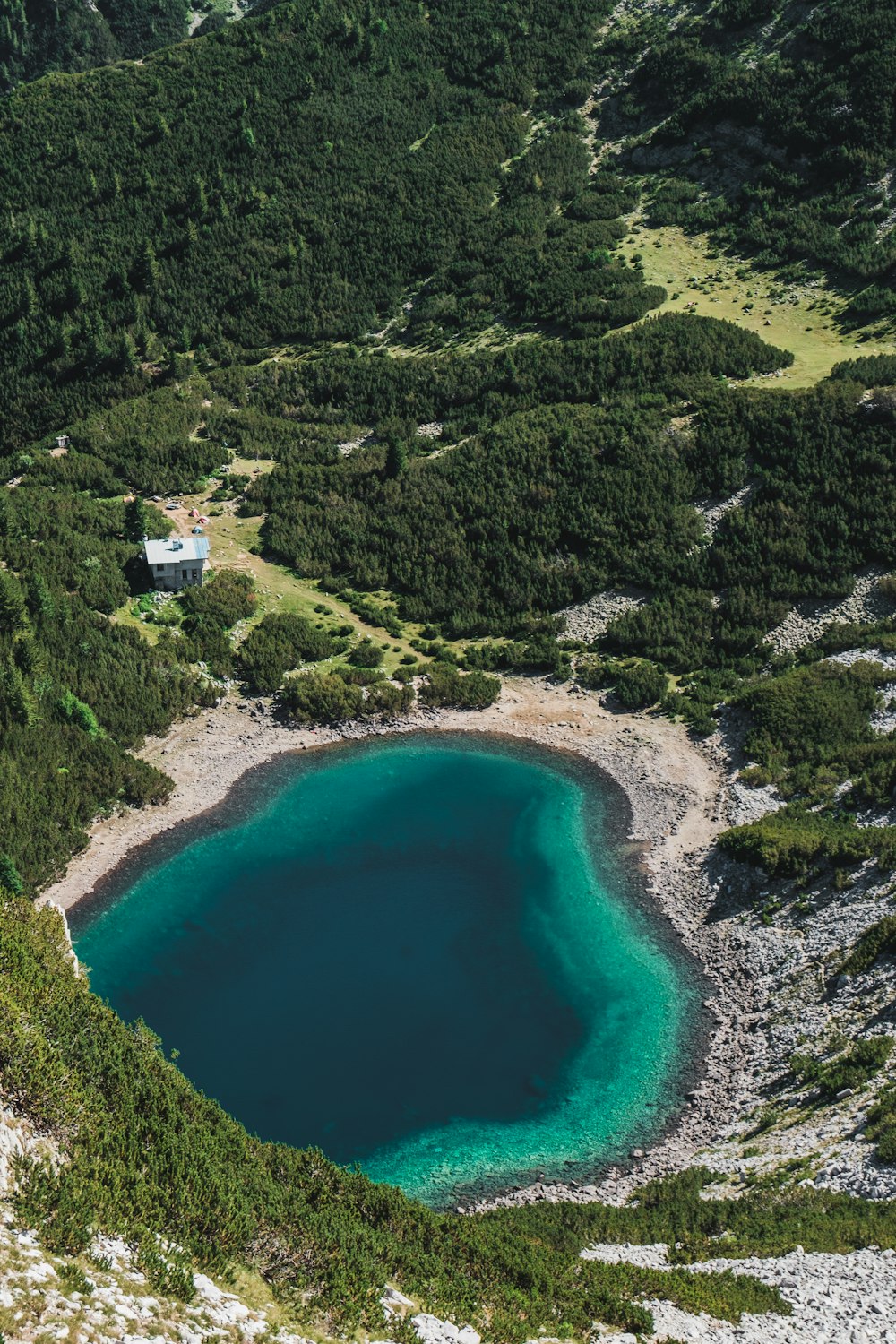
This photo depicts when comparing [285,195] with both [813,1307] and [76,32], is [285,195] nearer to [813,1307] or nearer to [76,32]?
[76,32]

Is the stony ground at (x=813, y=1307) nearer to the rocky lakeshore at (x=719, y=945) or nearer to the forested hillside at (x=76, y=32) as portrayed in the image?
the rocky lakeshore at (x=719, y=945)

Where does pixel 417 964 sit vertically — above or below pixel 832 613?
below

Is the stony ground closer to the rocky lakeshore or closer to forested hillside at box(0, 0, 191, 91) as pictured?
the rocky lakeshore

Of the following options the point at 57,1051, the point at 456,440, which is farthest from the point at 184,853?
the point at 456,440

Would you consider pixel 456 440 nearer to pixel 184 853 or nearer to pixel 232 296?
pixel 232 296

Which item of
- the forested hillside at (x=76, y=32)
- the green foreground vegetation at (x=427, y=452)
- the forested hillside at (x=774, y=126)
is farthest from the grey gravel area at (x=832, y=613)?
the forested hillside at (x=76, y=32)

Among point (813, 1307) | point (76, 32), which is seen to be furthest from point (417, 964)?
point (76, 32)

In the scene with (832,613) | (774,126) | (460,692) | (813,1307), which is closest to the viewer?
(813,1307)
